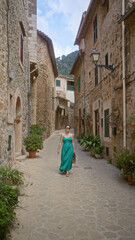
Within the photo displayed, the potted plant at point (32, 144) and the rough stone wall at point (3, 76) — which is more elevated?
the rough stone wall at point (3, 76)

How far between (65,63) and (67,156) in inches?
1757

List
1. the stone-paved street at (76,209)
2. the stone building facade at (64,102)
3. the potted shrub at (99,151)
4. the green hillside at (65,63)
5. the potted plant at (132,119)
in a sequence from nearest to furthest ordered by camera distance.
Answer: the stone-paved street at (76,209)
the potted plant at (132,119)
the potted shrub at (99,151)
the stone building facade at (64,102)
the green hillside at (65,63)

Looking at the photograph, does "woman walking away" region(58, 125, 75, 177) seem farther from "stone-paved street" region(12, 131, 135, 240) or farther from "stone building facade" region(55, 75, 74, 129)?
"stone building facade" region(55, 75, 74, 129)

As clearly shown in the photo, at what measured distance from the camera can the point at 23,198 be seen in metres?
4.30

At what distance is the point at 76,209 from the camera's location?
3.72 m

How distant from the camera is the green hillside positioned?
4484 centimetres

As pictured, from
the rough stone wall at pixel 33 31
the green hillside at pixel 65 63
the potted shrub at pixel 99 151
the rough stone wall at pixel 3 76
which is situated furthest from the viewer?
the green hillside at pixel 65 63

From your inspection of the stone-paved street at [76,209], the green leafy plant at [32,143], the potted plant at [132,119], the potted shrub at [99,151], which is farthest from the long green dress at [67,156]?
Answer: the potted shrub at [99,151]

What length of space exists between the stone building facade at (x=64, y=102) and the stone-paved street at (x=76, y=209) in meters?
24.0

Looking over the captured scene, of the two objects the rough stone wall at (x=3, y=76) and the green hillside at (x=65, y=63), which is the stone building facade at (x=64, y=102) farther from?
the rough stone wall at (x=3, y=76)

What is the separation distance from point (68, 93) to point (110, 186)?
99.7ft

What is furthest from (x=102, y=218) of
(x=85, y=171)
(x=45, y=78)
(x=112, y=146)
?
(x=45, y=78)

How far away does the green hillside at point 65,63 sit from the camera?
44.8 metres

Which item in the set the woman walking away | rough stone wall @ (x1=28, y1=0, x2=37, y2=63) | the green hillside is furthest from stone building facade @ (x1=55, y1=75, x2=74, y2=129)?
→ the woman walking away
